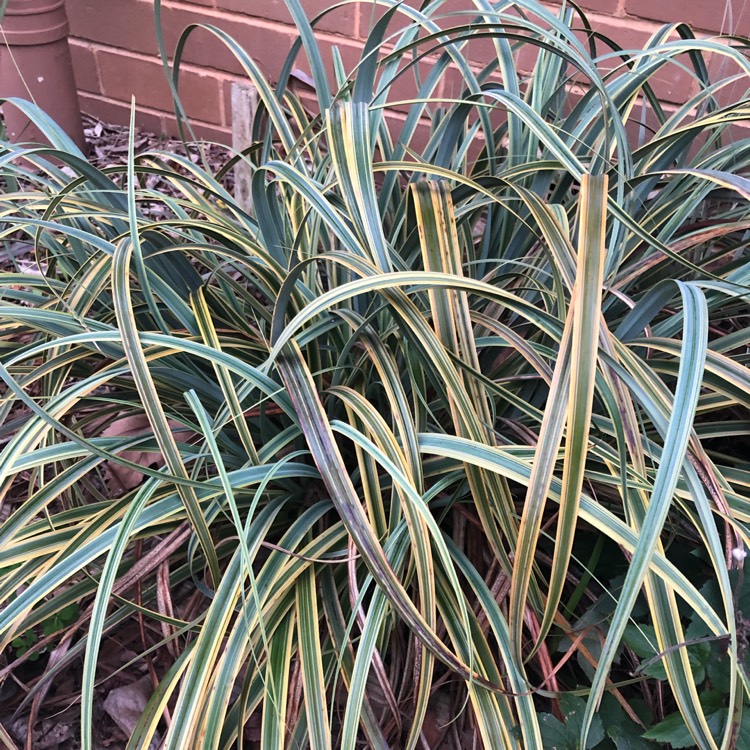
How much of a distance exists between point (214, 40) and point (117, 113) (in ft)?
1.69

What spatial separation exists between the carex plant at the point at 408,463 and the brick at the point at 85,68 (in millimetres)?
1287

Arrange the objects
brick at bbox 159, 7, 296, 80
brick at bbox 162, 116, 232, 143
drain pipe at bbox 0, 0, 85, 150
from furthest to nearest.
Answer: brick at bbox 162, 116, 232, 143
brick at bbox 159, 7, 296, 80
drain pipe at bbox 0, 0, 85, 150

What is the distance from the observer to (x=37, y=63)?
5.70 feet

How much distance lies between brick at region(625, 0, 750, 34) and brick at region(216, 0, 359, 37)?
711 mm

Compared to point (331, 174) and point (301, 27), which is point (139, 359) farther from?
point (301, 27)

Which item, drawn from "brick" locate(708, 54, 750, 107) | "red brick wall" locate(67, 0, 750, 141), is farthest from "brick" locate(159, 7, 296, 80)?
"brick" locate(708, 54, 750, 107)

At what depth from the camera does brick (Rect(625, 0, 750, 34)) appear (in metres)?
1.43

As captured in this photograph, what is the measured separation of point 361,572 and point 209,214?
635mm

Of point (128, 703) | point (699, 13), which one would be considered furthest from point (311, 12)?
point (128, 703)

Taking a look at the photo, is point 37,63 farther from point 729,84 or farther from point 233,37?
point 729,84

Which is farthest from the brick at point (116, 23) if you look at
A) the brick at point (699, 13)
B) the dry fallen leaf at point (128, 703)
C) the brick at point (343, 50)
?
the dry fallen leaf at point (128, 703)

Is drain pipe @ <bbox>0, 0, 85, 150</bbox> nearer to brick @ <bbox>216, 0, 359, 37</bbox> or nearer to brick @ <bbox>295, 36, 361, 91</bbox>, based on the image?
brick @ <bbox>216, 0, 359, 37</bbox>

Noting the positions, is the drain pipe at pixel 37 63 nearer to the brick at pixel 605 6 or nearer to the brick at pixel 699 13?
the brick at pixel 605 6

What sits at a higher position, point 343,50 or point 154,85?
point 343,50
